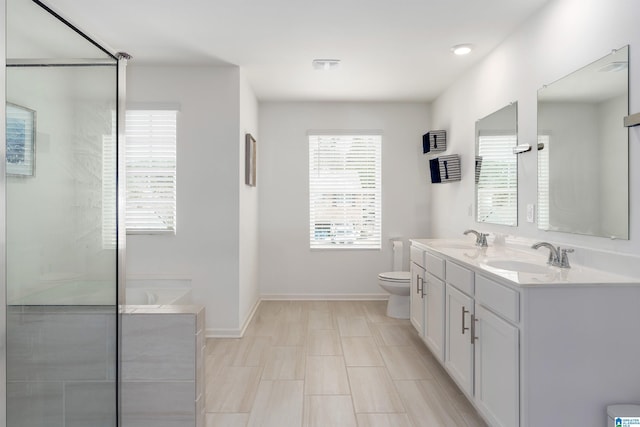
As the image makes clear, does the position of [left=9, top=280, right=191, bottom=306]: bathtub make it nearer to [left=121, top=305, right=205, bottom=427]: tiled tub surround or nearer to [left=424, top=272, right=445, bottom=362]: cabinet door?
[left=121, top=305, right=205, bottom=427]: tiled tub surround

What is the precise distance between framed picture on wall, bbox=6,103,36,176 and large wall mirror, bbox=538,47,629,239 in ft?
7.84

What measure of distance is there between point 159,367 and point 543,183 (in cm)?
239

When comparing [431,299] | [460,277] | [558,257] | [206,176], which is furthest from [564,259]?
[206,176]

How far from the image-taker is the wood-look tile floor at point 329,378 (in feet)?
7.80

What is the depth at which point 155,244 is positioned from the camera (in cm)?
383

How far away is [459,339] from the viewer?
99.4 inches

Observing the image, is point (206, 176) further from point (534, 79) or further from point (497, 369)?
point (497, 369)

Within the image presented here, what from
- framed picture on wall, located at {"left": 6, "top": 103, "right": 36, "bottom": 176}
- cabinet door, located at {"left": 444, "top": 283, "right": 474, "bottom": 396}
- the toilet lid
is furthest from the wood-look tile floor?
framed picture on wall, located at {"left": 6, "top": 103, "right": 36, "bottom": 176}

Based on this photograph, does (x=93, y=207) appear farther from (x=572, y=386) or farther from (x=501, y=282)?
(x=572, y=386)

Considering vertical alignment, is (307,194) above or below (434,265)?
above

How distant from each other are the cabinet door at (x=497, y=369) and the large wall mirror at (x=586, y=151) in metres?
0.71

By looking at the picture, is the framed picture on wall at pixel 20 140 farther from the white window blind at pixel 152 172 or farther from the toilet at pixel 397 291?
the toilet at pixel 397 291

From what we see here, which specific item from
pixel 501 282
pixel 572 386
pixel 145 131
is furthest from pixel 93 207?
pixel 145 131

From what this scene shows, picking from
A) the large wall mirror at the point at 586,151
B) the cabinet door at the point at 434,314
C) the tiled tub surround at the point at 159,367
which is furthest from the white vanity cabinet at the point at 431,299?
the tiled tub surround at the point at 159,367
